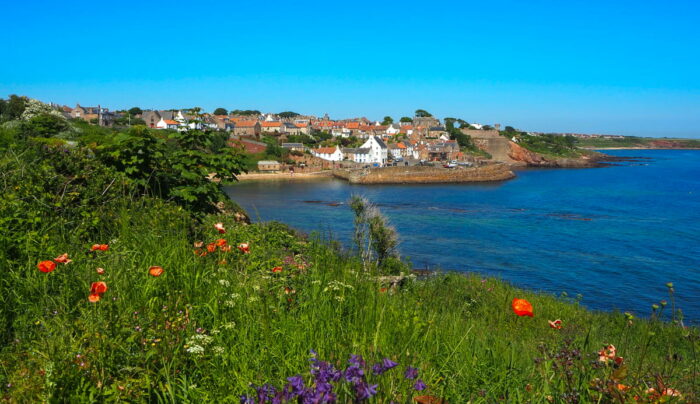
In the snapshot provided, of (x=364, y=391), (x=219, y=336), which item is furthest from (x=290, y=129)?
(x=364, y=391)

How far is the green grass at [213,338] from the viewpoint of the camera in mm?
2496

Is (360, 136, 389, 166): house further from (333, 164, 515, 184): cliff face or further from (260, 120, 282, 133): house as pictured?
(260, 120, 282, 133): house

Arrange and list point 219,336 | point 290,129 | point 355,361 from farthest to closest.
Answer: point 290,129
point 219,336
point 355,361

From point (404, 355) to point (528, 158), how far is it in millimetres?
130702

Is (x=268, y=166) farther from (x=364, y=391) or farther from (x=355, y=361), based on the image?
(x=364, y=391)

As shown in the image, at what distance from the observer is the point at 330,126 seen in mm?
158000

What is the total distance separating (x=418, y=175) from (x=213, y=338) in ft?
259

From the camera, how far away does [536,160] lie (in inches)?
4897

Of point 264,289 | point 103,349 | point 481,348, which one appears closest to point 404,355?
point 481,348

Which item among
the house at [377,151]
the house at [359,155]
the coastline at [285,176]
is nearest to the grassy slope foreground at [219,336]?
the coastline at [285,176]

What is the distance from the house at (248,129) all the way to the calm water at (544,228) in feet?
169

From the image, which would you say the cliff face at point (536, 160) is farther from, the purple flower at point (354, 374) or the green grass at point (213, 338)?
the purple flower at point (354, 374)

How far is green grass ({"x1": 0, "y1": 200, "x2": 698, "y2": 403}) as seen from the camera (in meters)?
2.50

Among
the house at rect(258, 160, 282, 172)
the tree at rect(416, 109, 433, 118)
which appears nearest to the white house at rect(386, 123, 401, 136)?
the tree at rect(416, 109, 433, 118)
